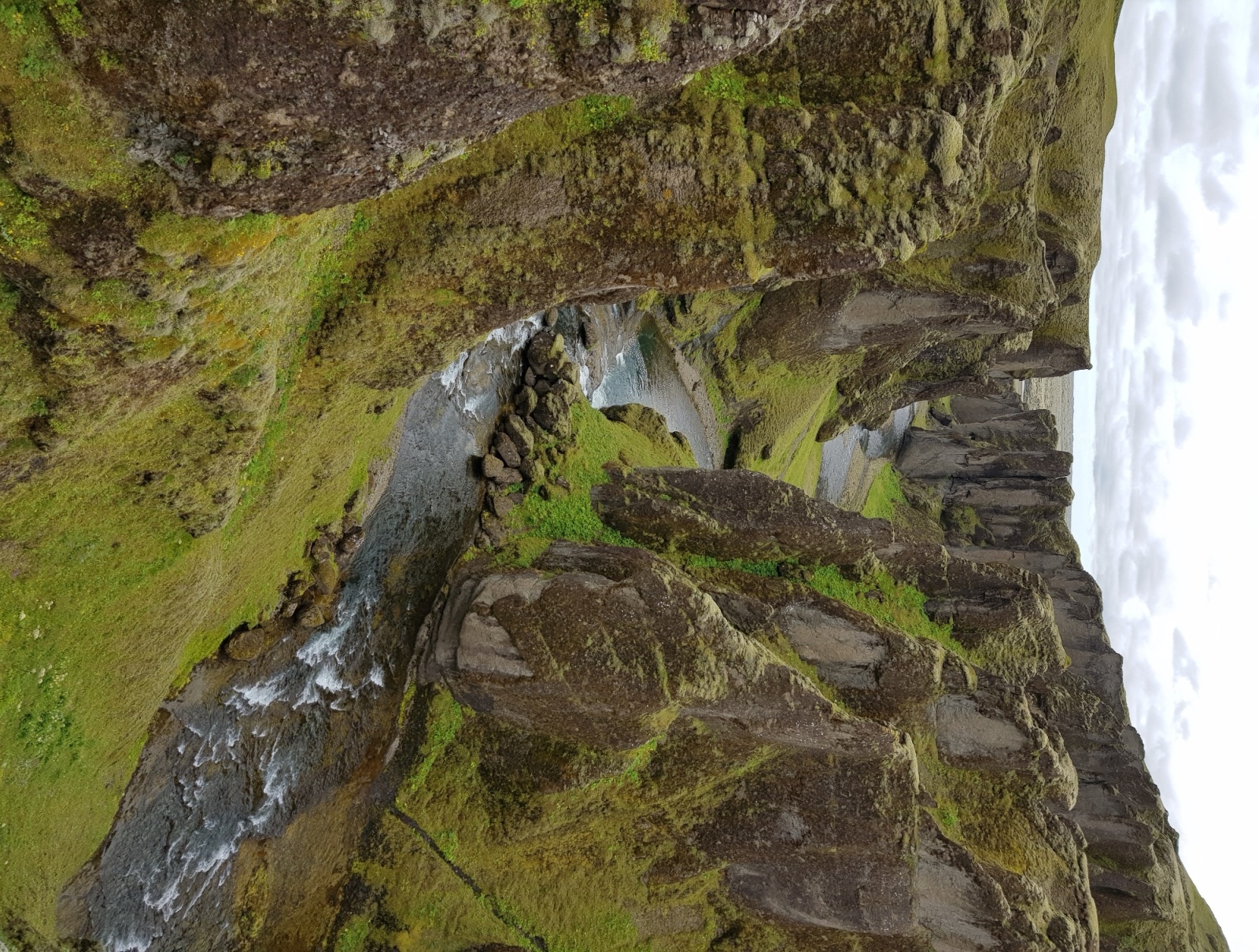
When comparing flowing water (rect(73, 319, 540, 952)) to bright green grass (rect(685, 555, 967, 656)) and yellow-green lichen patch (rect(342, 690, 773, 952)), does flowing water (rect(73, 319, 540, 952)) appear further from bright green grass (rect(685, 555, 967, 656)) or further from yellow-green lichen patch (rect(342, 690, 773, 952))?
bright green grass (rect(685, 555, 967, 656))

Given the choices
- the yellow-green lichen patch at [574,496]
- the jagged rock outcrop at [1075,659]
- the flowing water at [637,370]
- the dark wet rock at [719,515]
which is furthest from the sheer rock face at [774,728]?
the jagged rock outcrop at [1075,659]

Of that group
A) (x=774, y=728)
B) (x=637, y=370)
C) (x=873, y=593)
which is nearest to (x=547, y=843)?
(x=774, y=728)

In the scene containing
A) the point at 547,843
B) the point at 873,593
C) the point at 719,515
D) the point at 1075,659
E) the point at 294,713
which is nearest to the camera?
the point at 294,713

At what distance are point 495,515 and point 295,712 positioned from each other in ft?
16.3

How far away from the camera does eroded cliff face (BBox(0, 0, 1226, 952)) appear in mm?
7883

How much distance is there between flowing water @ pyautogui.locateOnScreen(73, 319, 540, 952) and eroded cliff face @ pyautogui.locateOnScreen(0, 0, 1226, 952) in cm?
7

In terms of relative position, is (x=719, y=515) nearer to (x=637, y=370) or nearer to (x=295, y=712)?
(x=637, y=370)

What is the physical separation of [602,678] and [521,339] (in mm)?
7948

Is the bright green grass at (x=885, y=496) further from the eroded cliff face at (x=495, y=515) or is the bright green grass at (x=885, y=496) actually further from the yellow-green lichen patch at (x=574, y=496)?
the yellow-green lichen patch at (x=574, y=496)

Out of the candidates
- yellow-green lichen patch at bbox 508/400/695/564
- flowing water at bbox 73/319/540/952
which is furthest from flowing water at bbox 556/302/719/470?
flowing water at bbox 73/319/540/952

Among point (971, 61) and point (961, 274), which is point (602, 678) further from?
point (961, 274)

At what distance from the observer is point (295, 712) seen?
14477 mm

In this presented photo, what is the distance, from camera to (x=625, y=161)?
508 inches

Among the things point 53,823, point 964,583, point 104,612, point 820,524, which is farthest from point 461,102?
point 964,583
